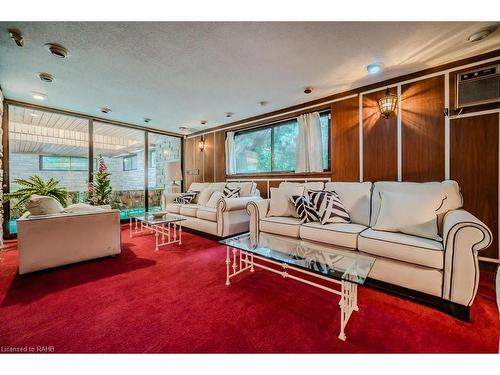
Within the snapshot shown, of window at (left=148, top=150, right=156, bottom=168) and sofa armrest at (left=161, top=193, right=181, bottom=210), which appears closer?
sofa armrest at (left=161, top=193, right=181, bottom=210)

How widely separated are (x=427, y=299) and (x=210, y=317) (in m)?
1.68

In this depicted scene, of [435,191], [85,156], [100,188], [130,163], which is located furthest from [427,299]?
[130,163]

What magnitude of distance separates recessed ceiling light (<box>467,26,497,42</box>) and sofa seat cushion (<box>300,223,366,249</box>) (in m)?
1.96

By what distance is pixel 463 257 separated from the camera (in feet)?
4.65

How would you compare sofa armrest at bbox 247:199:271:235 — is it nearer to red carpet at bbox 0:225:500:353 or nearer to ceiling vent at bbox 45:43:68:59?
red carpet at bbox 0:225:500:353

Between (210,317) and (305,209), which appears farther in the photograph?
(305,209)

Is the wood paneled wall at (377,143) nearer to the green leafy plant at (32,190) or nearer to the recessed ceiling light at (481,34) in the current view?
the recessed ceiling light at (481,34)

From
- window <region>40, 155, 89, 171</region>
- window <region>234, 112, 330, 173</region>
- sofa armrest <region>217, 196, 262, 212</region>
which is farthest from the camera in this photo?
window <region>40, 155, 89, 171</region>

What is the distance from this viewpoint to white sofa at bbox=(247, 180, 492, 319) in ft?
4.62

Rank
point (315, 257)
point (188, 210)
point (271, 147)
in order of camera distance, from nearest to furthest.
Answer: point (315, 257)
point (188, 210)
point (271, 147)

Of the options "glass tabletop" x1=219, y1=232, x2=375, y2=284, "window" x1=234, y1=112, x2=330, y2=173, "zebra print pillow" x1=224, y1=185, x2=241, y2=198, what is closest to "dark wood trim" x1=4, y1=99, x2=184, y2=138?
"window" x1=234, y1=112, x2=330, y2=173

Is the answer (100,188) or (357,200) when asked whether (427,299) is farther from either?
(100,188)

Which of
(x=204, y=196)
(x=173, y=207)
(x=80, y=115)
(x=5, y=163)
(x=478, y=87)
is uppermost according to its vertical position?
(x=80, y=115)
